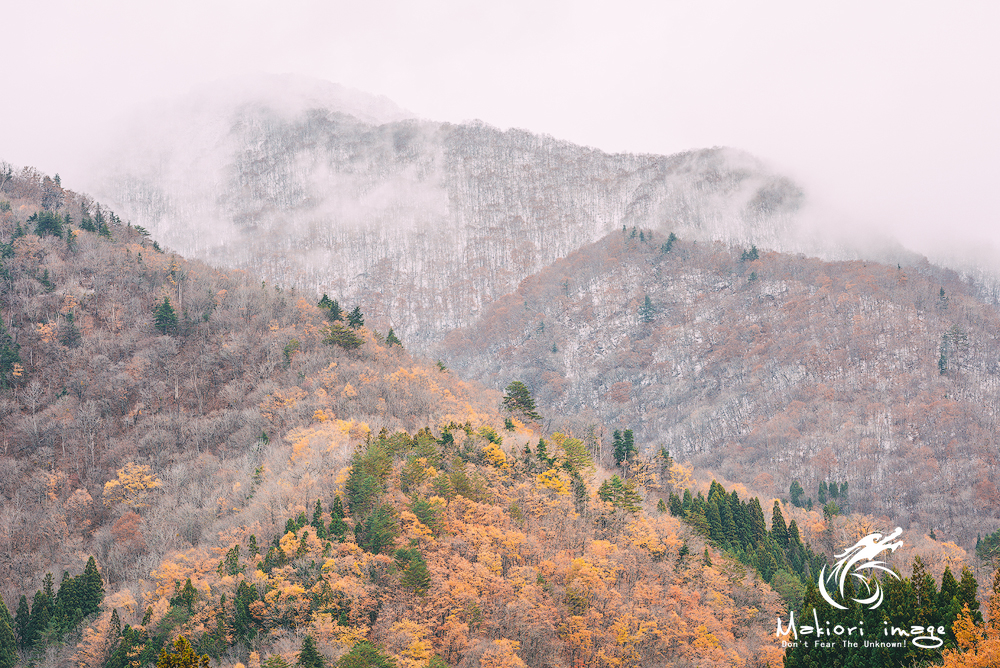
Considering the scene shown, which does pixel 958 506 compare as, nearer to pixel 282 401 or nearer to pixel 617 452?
pixel 617 452

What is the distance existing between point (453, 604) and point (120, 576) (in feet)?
121

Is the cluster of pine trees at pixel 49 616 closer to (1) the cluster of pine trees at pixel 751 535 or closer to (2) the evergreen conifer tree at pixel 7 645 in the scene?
(2) the evergreen conifer tree at pixel 7 645

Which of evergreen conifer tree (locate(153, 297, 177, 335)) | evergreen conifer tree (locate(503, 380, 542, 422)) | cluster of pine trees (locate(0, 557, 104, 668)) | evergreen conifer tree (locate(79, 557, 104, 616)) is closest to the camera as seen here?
cluster of pine trees (locate(0, 557, 104, 668))

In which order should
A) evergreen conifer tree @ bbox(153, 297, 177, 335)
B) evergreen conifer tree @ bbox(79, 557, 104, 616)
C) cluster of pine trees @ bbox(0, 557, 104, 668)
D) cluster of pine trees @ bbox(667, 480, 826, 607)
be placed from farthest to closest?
evergreen conifer tree @ bbox(153, 297, 177, 335) < cluster of pine trees @ bbox(667, 480, 826, 607) < evergreen conifer tree @ bbox(79, 557, 104, 616) < cluster of pine trees @ bbox(0, 557, 104, 668)

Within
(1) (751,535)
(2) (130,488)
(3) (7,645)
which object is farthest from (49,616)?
(1) (751,535)

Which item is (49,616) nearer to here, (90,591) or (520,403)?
(90,591)

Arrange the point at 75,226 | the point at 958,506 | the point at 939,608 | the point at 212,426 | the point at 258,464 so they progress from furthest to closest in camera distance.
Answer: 1. the point at 958,506
2. the point at 75,226
3. the point at 212,426
4. the point at 258,464
5. the point at 939,608

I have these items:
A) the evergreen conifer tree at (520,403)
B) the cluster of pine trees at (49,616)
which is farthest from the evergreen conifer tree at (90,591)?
the evergreen conifer tree at (520,403)

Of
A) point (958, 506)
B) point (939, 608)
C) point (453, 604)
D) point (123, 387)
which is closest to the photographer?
point (939, 608)

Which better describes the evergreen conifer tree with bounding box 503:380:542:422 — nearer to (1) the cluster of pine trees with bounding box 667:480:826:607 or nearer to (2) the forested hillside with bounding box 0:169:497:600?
(2) the forested hillside with bounding box 0:169:497:600

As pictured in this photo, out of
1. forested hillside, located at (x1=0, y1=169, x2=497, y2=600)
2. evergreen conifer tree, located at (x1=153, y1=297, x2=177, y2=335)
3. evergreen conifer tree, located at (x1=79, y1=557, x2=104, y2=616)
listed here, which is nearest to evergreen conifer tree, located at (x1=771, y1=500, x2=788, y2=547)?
forested hillside, located at (x1=0, y1=169, x2=497, y2=600)

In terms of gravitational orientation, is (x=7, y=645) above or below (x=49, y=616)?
below

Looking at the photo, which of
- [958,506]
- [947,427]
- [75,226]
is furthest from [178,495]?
[947,427]

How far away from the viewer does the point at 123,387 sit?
104 m
